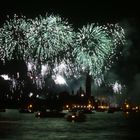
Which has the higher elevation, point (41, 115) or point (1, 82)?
point (1, 82)

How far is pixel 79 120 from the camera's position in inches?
4461

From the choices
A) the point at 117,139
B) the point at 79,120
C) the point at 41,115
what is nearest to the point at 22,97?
the point at 41,115

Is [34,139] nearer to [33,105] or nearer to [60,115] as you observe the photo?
[60,115]

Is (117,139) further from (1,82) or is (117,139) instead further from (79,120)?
(1,82)

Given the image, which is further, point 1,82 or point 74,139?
point 1,82

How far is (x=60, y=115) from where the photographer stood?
128 metres

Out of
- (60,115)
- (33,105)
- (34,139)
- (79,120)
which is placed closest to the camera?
(34,139)

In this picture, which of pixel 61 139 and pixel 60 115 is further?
pixel 60 115

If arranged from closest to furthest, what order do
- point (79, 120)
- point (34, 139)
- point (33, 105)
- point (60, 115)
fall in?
point (34, 139) < point (79, 120) < point (60, 115) < point (33, 105)

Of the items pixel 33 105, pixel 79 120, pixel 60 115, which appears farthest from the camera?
pixel 33 105

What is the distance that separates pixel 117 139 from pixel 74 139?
5.62 m

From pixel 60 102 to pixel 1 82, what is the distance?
21508mm

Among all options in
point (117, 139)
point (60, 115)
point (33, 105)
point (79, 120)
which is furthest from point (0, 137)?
point (33, 105)

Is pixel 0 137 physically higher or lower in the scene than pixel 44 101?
lower
